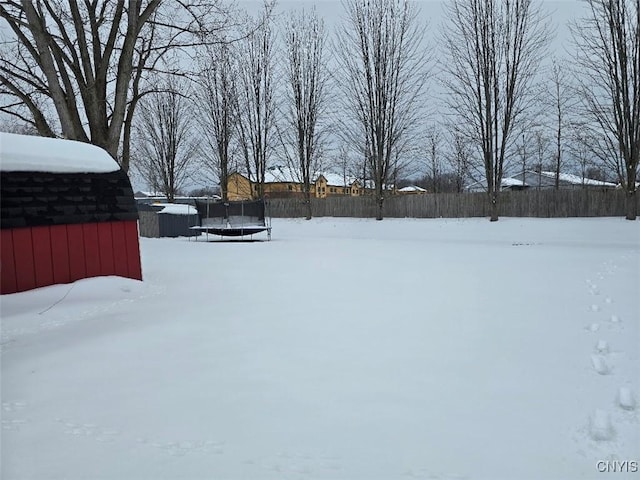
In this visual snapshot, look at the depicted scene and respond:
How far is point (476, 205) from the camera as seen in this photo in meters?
20.1

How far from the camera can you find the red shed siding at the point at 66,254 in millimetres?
4977

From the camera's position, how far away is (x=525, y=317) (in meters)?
4.28

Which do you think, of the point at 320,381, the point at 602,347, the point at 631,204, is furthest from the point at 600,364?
the point at 631,204

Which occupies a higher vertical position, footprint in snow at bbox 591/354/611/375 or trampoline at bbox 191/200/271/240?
trampoline at bbox 191/200/271/240

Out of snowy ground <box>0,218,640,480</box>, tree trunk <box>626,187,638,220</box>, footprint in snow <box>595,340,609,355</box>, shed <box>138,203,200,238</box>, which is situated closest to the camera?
snowy ground <box>0,218,640,480</box>

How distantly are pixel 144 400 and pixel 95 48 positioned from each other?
839cm

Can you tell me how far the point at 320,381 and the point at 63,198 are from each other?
182 inches

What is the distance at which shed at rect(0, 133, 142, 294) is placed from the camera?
5.05m

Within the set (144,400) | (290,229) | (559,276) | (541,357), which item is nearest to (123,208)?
(144,400)

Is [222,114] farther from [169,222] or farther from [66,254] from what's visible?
[66,254]

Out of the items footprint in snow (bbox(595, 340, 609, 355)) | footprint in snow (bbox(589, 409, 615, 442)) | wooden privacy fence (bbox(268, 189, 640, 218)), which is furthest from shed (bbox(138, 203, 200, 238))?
footprint in snow (bbox(589, 409, 615, 442))

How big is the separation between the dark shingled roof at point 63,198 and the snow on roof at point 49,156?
8 centimetres

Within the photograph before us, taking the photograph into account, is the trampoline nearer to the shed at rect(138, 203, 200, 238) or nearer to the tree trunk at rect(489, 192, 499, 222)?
the shed at rect(138, 203, 200, 238)

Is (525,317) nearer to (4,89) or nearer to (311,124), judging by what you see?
(4,89)
